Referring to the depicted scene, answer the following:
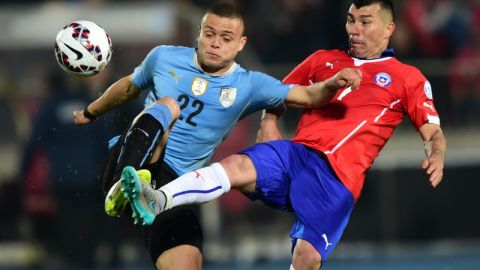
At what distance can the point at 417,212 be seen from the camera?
45.5 ft

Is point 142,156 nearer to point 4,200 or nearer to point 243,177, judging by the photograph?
point 243,177

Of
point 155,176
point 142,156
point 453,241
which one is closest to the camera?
point 142,156

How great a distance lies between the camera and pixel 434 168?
667cm

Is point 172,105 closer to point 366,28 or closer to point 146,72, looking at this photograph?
point 146,72

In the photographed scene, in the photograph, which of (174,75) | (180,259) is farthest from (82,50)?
(180,259)

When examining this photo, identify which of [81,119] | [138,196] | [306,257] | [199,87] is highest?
[199,87]

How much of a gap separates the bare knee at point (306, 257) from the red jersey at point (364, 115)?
1.65 ft

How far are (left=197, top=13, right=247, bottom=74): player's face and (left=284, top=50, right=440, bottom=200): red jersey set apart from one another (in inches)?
31.6

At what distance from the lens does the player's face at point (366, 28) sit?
24.5ft

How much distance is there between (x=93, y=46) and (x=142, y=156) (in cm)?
A: 103

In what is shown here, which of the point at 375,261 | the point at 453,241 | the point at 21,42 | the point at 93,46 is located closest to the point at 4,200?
the point at 21,42

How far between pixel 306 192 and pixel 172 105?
3.63 feet

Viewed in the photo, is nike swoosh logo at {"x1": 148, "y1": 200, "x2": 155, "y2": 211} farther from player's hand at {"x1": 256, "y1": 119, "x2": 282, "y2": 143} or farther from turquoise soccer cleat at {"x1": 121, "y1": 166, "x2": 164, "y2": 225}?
player's hand at {"x1": 256, "y1": 119, "x2": 282, "y2": 143}

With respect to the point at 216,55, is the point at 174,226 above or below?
below
